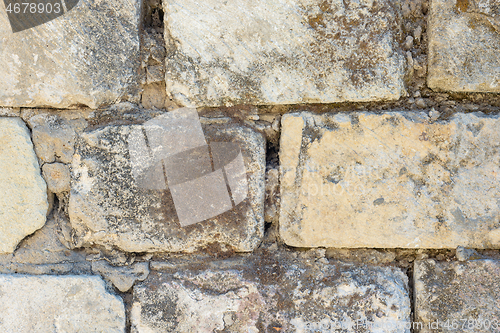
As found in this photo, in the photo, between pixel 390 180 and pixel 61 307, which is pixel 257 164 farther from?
pixel 61 307

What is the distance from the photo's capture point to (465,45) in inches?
42.9

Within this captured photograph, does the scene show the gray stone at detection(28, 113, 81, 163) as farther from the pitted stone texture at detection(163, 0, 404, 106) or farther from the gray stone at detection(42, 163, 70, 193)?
the pitted stone texture at detection(163, 0, 404, 106)

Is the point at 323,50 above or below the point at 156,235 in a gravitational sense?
above

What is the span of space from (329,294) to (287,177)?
420 millimetres

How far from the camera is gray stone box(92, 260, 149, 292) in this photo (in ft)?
4.00

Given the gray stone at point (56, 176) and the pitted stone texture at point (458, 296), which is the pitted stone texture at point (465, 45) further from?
the gray stone at point (56, 176)

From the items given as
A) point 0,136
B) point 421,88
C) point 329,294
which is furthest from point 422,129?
point 0,136

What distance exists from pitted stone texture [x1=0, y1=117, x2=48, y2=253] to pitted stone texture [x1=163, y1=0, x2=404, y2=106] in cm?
58

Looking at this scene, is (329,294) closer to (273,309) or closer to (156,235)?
(273,309)

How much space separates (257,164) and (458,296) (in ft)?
2.61

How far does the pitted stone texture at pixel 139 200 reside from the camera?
117 centimetres

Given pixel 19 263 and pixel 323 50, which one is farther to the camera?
pixel 19 263

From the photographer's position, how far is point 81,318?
119 cm

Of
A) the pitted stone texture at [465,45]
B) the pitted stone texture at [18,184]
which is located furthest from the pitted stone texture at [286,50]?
the pitted stone texture at [18,184]
